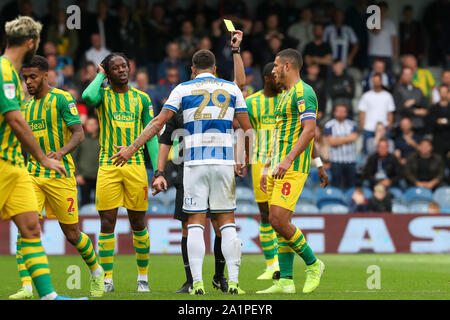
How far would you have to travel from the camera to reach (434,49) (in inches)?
819

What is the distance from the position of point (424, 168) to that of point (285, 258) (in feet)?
30.2

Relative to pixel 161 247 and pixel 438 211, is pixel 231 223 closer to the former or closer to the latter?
pixel 161 247

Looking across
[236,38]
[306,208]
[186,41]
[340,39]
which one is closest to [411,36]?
[340,39]

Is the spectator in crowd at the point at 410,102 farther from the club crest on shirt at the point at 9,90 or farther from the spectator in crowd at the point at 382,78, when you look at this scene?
the club crest on shirt at the point at 9,90

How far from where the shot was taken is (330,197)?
1648 cm

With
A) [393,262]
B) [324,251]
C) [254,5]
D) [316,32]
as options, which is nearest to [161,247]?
[324,251]

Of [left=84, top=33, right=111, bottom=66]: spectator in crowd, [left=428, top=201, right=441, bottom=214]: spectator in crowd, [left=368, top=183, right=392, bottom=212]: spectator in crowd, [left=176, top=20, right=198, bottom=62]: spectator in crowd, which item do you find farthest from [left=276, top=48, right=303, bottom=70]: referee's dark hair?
[left=176, top=20, right=198, bottom=62]: spectator in crowd

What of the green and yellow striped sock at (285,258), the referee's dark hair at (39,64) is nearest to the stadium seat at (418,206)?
the green and yellow striped sock at (285,258)

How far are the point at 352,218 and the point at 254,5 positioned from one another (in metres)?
7.88

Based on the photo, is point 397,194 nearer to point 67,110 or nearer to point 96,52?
point 96,52

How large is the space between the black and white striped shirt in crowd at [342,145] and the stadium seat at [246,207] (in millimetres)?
2122

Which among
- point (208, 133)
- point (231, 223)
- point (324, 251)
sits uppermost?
point (208, 133)

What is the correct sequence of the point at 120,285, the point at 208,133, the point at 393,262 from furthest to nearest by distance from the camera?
the point at 393,262 < the point at 120,285 < the point at 208,133

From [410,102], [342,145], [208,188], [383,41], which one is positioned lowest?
[208,188]
